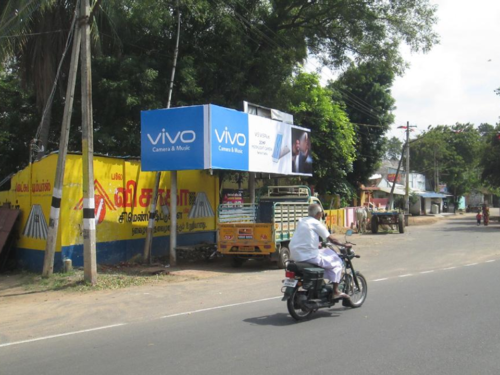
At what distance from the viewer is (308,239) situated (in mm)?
7156

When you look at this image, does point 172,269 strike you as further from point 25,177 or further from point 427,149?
point 427,149

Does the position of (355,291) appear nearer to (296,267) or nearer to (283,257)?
(296,267)

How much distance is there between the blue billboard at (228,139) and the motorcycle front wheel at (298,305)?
6209 millimetres

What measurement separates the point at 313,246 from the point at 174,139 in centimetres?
705

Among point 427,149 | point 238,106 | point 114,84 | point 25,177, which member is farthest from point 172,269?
point 427,149

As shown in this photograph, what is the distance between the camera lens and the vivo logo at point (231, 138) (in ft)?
42.8

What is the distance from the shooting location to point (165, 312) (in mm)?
8266

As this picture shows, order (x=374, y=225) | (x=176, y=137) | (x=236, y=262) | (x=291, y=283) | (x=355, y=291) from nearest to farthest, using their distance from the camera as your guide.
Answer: (x=291, y=283), (x=355, y=291), (x=176, y=137), (x=236, y=262), (x=374, y=225)

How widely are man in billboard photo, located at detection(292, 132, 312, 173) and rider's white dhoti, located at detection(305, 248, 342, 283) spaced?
987 cm

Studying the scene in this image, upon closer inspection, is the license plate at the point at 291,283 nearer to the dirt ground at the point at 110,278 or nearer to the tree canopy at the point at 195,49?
the dirt ground at the point at 110,278

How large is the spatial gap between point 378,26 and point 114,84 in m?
11.3

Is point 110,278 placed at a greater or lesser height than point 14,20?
lesser

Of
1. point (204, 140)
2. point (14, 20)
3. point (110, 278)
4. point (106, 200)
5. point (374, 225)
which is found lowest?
point (110, 278)

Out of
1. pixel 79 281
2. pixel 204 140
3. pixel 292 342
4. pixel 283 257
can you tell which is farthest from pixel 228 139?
pixel 292 342
